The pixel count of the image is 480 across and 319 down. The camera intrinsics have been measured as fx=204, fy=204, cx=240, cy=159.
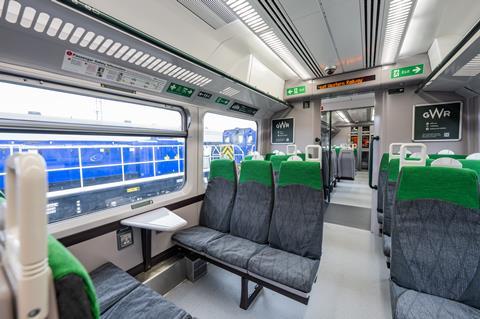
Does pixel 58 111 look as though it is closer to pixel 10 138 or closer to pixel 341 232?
pixel 10 138

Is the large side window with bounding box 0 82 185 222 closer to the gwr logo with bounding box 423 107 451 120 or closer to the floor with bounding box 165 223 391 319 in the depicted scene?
the floor with bounding box 165 223 391 319

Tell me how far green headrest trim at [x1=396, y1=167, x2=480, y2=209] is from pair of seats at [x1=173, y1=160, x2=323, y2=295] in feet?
2.08

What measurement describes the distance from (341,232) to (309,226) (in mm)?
2100

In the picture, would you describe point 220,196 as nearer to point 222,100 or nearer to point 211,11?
point 222,100

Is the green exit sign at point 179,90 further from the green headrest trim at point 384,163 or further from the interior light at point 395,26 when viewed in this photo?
the green headrest trim at point 384,163

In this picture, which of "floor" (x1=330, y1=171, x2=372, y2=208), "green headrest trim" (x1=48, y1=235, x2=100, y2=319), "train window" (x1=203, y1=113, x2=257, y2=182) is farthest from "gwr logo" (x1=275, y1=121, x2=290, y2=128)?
"green headrest trim" (x1=48, y1=235, x2=100, y2=319)

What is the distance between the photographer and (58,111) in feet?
5.31

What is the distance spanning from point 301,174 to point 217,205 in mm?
1133

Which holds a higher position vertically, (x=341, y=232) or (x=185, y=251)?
(x=185, y=251)

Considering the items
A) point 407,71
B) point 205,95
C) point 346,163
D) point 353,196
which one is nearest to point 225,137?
point 205,95

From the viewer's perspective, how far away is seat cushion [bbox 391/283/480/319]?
1.10m

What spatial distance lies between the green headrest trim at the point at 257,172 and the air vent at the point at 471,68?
216 centimetres

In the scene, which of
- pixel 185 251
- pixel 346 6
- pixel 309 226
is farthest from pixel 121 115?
pixel 346 6

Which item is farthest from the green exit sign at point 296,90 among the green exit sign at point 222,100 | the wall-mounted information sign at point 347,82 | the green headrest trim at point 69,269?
the green headrest trim at point 69,269
